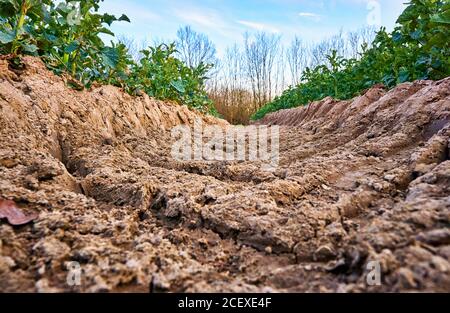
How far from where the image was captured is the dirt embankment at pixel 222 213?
82 centimetres

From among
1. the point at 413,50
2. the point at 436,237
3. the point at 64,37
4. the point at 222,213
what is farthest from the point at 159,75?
the point at 436,237

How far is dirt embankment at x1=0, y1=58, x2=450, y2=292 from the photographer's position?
82cm

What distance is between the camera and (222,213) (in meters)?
1.27

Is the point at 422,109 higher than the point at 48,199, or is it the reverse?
the point at 422,109

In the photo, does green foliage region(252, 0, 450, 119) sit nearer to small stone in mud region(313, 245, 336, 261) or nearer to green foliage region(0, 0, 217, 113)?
small stone in mud region(313, 245, 336, 261)

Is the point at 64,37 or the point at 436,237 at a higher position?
the point at 64,37

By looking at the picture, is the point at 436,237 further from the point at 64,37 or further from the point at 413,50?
the point at 413,50

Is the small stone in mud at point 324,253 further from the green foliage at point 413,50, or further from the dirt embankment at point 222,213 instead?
the green foliage at point 413,50

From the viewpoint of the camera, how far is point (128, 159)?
7.16 ft

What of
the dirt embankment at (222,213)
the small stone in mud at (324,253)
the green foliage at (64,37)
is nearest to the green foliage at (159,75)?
the green foliage at (64,37)
